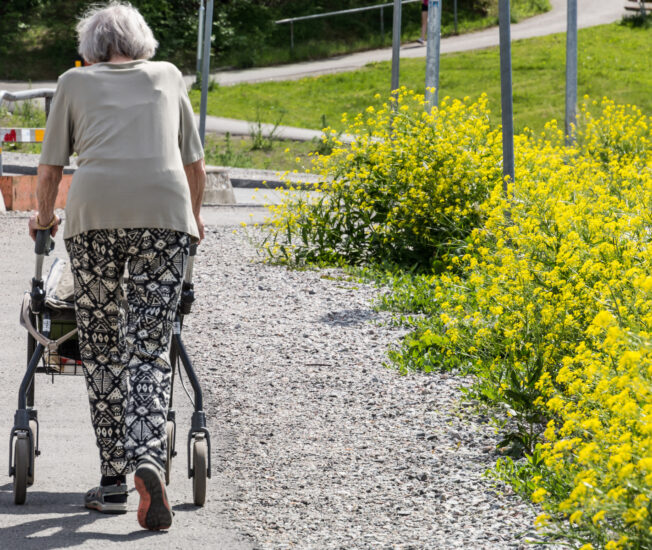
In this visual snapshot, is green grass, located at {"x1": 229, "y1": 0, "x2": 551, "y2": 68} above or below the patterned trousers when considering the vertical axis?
above

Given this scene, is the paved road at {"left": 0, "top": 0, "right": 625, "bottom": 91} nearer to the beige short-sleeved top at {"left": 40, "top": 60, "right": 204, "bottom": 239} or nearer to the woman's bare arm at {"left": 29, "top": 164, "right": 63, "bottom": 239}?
the woman's bare arm at {"left": 29, "top": 164, "right": 63, "bottom": 239}

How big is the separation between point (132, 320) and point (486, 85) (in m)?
21.2

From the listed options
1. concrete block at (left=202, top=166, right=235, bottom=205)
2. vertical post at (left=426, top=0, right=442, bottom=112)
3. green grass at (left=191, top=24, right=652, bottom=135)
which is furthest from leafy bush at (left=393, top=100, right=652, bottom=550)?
green grass at (left=191, top=24, right=652, bottom=135)

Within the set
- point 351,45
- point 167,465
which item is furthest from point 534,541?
point 351,45

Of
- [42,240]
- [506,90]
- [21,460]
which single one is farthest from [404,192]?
[21,460]

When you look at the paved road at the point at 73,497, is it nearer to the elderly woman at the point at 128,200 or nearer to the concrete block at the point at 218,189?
the elderly woman at the point at 128,200

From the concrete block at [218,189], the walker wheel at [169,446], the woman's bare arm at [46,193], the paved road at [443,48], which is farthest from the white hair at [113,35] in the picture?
the paved road at [443,48]

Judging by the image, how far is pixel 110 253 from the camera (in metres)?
3.95

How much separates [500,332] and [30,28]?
27.5 meters

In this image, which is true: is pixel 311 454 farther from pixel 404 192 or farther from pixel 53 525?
pixel 404 192

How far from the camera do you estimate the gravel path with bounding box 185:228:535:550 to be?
159 inches

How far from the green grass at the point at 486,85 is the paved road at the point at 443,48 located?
38.5 inches

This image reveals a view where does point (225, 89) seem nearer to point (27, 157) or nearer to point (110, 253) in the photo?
point (27, 157)

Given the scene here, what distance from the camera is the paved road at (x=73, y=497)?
3.88 m
